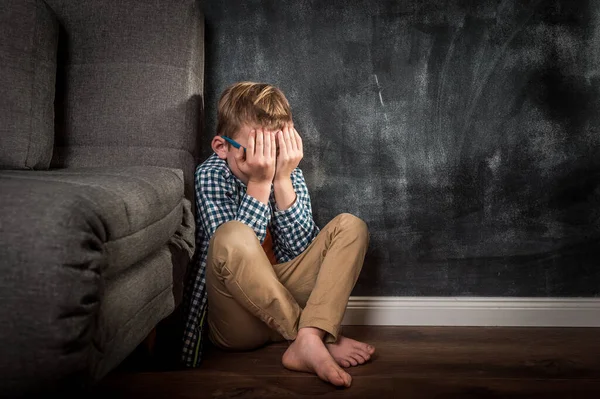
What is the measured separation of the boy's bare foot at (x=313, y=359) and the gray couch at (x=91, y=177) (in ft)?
0.95

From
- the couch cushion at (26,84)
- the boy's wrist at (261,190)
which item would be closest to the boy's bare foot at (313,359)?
the boy's wrist at (261,190)

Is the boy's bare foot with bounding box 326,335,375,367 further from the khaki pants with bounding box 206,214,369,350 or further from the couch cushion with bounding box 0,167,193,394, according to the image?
the couch cushion with bounding box 0,167,193,394

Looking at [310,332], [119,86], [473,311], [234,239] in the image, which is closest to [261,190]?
[234,239]

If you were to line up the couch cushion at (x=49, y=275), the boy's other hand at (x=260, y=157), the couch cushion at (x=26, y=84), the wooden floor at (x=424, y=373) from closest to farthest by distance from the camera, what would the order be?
the couch cushion at (x=49, y=275) → the wooden floor at (x=424, y=373) → the couch cushion at (x=26, y=84) → the boy's other hand at (x=260, y=157)

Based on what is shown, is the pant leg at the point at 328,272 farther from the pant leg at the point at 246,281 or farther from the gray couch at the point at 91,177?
the gray couch at the point at 91,177

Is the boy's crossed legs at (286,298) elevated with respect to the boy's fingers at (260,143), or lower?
lower

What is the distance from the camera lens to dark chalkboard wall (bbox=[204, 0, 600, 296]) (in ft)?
5.57

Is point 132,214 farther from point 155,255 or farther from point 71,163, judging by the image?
point 71,163

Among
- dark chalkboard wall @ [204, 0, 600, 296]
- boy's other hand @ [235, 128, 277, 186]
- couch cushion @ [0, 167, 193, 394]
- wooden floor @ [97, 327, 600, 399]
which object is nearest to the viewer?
couch cushion @ [0, 167, 193, 394]

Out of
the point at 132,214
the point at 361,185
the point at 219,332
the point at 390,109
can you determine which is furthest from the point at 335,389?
the point at 390,109

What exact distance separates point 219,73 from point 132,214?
895 millimetres

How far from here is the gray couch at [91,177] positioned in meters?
0.72

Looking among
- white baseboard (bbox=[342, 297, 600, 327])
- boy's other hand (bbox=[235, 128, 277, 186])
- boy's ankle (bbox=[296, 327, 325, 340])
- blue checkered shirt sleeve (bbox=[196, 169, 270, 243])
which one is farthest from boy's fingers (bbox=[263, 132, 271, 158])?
white baseboard (bbox=[342, 297, 600, 327])

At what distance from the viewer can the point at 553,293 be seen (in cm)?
173
